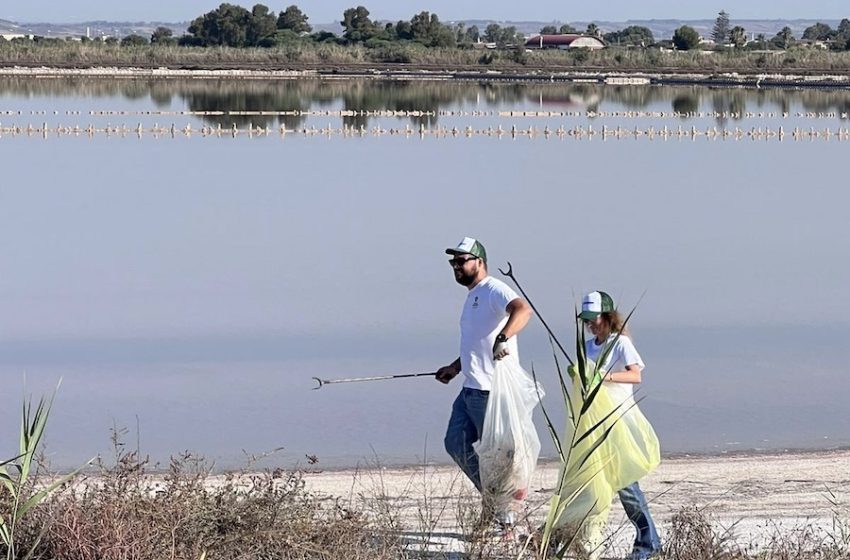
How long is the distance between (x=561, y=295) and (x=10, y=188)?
1572cm

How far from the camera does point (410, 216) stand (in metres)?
26.7

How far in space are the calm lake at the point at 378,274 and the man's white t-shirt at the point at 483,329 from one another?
4.01 m

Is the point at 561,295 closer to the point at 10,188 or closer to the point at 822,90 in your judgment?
the point at 10,188

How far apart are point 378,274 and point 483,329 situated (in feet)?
43.1

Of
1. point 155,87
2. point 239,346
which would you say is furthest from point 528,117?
point 239,346

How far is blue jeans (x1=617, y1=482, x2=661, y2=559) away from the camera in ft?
21.8

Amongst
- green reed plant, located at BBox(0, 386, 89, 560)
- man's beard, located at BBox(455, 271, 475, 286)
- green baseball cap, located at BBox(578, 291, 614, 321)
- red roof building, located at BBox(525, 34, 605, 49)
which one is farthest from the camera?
red roof building, located at BBox(525, 34, 605, 49)

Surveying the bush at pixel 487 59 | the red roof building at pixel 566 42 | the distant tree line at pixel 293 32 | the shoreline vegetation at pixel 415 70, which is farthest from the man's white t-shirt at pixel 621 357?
the red roof building at pixel 566 42

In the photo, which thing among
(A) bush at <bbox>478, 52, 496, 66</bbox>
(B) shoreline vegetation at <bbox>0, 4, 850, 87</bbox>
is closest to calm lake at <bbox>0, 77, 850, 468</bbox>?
(B) shoreline vegetation at <bbox>0, 4, 850, 87</bbox>

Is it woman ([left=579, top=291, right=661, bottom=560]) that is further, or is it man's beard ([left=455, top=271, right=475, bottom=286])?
man's beard ([left=455, top=271, right=475, bottom=286])

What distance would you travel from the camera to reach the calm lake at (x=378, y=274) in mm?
12461

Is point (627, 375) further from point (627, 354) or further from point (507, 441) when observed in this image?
point (507, 441)

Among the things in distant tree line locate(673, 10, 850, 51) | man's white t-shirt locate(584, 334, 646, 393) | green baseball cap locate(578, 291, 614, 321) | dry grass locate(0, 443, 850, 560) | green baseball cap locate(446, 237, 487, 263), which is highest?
green baseball cap locate(446, 237, 487, 263)

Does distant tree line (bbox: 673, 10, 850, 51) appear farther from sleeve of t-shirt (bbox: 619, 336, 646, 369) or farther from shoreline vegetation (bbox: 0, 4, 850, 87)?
sleeve of t-shirt (bbox: 619, 336, 646, 369)
